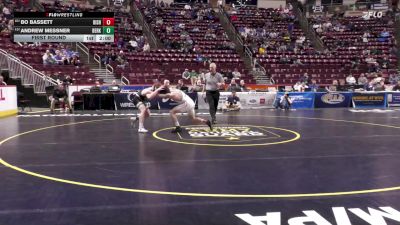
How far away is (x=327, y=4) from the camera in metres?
40.7

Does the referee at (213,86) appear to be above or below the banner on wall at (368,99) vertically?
above

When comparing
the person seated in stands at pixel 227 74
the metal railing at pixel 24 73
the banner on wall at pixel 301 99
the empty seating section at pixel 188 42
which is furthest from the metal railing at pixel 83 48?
the banner on wall at pixel 301 99

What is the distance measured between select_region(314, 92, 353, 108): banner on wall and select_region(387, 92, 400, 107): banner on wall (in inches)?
74.6

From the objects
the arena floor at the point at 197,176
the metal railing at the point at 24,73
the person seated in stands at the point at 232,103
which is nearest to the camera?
the arena floor at the point at 197,176

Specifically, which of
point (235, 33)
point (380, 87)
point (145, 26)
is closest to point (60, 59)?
point (145, 26)

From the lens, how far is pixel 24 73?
19.3m

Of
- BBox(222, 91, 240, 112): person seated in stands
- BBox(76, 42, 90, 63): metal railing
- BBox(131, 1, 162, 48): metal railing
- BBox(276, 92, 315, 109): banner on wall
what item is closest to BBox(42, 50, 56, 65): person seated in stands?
BBox(76, 42, 90, 63): metal railing

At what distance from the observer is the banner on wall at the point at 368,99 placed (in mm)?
20328

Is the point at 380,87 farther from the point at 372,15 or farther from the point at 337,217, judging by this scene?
the point at 337,217
